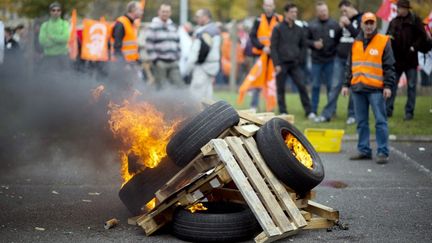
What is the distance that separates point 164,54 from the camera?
14078 millimetres

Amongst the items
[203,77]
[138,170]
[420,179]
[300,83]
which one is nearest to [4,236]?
[138,170]

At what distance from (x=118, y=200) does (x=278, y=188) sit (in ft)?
7.41

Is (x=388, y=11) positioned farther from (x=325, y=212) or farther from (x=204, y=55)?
(x=325, y=212)

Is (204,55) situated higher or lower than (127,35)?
lower

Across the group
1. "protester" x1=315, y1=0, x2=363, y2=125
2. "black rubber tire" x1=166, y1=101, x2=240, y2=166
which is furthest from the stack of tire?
"protester" x1=315, y1=0, x2=363, y2=125

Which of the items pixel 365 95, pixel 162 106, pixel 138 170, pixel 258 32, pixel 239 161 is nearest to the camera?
pixel 239 161

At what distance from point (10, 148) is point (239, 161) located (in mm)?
4918

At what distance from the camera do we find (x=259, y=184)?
6062mm

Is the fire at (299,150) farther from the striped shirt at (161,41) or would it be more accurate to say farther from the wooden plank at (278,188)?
the striped shirt at (161,41)

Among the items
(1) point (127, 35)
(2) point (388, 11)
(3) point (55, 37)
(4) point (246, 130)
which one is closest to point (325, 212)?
(4) point (246, 130)

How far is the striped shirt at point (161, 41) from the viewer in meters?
14.1

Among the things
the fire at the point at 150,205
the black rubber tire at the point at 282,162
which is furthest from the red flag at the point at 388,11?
the fire at the point at 150,205

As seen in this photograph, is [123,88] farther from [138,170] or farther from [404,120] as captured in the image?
[404,120]

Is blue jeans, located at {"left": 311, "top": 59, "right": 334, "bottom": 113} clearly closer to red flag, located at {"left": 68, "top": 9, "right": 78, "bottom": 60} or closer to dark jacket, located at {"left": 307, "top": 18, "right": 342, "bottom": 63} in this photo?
dark jacket, located at {"left": 307, "top": 18, "right": 342, "bottom": 63}
